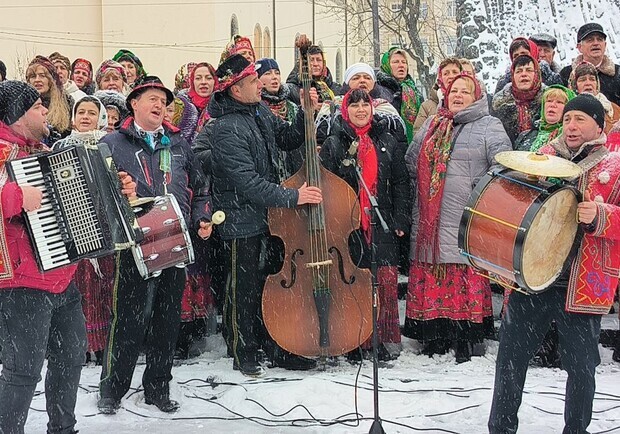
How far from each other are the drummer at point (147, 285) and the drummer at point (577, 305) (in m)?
1.94

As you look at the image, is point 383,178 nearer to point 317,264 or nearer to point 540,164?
point 317,264

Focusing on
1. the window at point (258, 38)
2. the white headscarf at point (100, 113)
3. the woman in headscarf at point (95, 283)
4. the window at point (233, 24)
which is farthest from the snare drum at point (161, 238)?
the window at point (258, 38)

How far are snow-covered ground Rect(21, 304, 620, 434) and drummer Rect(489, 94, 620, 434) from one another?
0.55 m

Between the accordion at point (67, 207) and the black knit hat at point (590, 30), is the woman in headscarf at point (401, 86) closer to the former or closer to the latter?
the black knit hat at point (590, 30)

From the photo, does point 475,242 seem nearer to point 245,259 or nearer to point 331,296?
point 331,296

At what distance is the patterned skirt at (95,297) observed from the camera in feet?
18.1

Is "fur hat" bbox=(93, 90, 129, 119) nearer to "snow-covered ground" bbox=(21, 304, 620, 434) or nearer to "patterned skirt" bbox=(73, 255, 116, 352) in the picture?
"patterned skirt" bbox=(73, 255, 116, 352)

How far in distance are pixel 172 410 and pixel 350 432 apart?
1105 mm

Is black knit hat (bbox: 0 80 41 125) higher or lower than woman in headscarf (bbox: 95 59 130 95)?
lower

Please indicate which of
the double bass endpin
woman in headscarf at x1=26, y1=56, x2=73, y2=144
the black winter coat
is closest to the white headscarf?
woman in headscarf at x1=26, y1=56, x2=73, y2=144

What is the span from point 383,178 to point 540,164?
2.02 metres

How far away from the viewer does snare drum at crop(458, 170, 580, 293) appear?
3.64 m

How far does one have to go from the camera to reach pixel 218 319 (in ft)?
21.0

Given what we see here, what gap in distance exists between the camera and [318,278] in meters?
5.09
